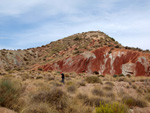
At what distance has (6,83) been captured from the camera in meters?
5.98

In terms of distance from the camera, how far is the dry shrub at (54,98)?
5.73 metres

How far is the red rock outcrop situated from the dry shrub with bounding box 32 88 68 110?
2387cm

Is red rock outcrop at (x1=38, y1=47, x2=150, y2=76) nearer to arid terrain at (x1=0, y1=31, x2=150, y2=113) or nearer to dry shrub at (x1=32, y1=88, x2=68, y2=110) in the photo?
arid terrain at (x1=0, y1=31, x2=150, y2=113)

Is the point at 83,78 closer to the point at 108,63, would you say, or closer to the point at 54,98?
the point at 108,63

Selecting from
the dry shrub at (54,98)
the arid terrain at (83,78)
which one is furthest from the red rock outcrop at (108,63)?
the dry shrub at (54,98)

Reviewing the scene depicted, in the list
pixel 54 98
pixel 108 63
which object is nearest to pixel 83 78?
pixel 108 63

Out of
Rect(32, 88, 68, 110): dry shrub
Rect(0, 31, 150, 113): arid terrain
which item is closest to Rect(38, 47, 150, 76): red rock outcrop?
A: Rect(0, 31, 150, 113): arid terrain

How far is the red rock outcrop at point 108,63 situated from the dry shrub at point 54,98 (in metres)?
23.9

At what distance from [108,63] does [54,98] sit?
86.0ft

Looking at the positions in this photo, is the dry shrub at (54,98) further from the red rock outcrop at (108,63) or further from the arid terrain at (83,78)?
the red rock outcrop at (108,63)

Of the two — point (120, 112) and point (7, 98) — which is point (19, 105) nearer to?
point (7, 98)

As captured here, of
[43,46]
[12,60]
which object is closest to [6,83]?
[12,60]

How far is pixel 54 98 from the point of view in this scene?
19.6ft

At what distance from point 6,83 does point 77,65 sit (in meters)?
26.7
